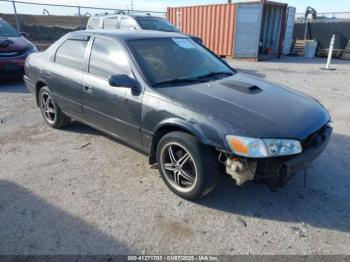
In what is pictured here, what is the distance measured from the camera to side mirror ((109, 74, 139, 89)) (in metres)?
3.14

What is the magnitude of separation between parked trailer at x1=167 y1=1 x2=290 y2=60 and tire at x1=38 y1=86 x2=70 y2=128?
10874 millimetres

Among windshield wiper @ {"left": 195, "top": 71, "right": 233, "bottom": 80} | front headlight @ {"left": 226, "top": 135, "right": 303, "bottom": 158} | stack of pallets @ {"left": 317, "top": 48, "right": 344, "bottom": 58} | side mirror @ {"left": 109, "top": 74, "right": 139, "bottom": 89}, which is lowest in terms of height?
stack of pallets @ {"left": 317, "top": 48, "right": 344, "bottom": 58}

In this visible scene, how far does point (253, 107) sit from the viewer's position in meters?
2.92

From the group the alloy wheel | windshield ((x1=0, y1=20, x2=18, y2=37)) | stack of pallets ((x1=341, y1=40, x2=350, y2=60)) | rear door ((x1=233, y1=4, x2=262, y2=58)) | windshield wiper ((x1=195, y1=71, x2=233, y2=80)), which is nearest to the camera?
windshield wiper ((x1=195, y1=71, x2=233, y2=80))

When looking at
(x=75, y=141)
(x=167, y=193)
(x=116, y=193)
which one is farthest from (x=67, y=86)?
(x=167, y=193)

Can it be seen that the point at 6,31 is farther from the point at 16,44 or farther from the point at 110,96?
the point at 110,96

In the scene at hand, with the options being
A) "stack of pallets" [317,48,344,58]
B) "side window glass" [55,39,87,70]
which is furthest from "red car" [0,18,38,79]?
"stack of pallets" [317,48,344,58]

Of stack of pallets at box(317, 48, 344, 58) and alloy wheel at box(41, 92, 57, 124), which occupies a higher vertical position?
alloy wheel at box(41, 92, 57, 124)

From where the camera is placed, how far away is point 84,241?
255 cm

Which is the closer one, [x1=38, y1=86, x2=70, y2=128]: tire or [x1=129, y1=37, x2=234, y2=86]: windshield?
[x1=129, y1=37, x2=234, y2=86]: windshield

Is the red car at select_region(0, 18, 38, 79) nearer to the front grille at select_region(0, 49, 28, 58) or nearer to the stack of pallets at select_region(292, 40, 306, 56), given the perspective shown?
the front grille at select_region(0, 49, 28, 58)

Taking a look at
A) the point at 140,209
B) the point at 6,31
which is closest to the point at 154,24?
the point at 6,31

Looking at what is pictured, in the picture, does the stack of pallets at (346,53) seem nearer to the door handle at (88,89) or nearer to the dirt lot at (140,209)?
the dirt lot at (140,209)

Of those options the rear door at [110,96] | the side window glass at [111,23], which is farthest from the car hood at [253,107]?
the side window glass at [111,23]
